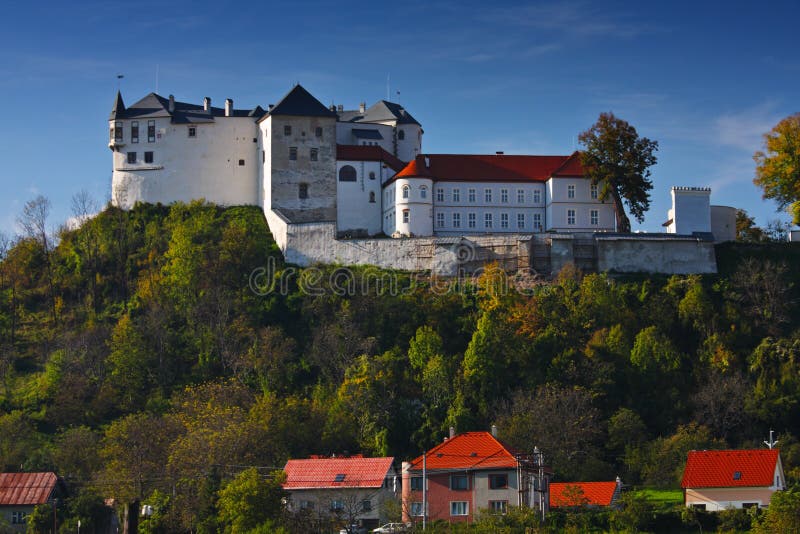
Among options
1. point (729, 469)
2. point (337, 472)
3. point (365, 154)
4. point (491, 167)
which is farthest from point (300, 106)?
point (729, 469)

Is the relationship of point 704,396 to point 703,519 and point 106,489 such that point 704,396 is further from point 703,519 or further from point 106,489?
point 106,489

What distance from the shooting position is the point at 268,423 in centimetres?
6994

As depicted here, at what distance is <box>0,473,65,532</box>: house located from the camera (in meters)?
64.6

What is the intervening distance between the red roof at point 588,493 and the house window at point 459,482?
3.67m

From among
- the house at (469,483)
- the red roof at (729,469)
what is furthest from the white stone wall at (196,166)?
the red roof at (729,469)

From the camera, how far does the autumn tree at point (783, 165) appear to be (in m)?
85.5

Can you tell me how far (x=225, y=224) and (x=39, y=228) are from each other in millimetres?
12770

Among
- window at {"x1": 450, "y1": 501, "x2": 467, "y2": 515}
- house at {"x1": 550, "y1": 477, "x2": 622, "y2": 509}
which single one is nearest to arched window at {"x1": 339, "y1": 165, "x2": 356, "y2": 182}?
house at {"x1": 550, "y1": 477, "x2": 622, "y2": 509}

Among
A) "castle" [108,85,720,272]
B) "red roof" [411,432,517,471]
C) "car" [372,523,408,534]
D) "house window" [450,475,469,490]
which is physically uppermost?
"castle" [108,85,720,272]

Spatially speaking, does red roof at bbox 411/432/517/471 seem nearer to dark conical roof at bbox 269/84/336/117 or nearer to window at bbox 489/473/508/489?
window at bbox 489/473/508/489

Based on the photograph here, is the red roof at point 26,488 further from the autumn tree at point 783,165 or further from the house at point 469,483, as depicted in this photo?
the autumn tree at point 783,165

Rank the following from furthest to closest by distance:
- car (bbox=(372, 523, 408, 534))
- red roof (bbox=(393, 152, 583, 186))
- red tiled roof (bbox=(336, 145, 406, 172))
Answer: red tiled roof (bbox=(336, 145, 406, 172)) → red roof (bbox=(393, 152, 583, 186)) → car (bbox=(372, 523, 408, 534))

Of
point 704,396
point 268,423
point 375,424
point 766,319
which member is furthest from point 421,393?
point 766,319

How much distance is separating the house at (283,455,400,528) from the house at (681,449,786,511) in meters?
12.6
